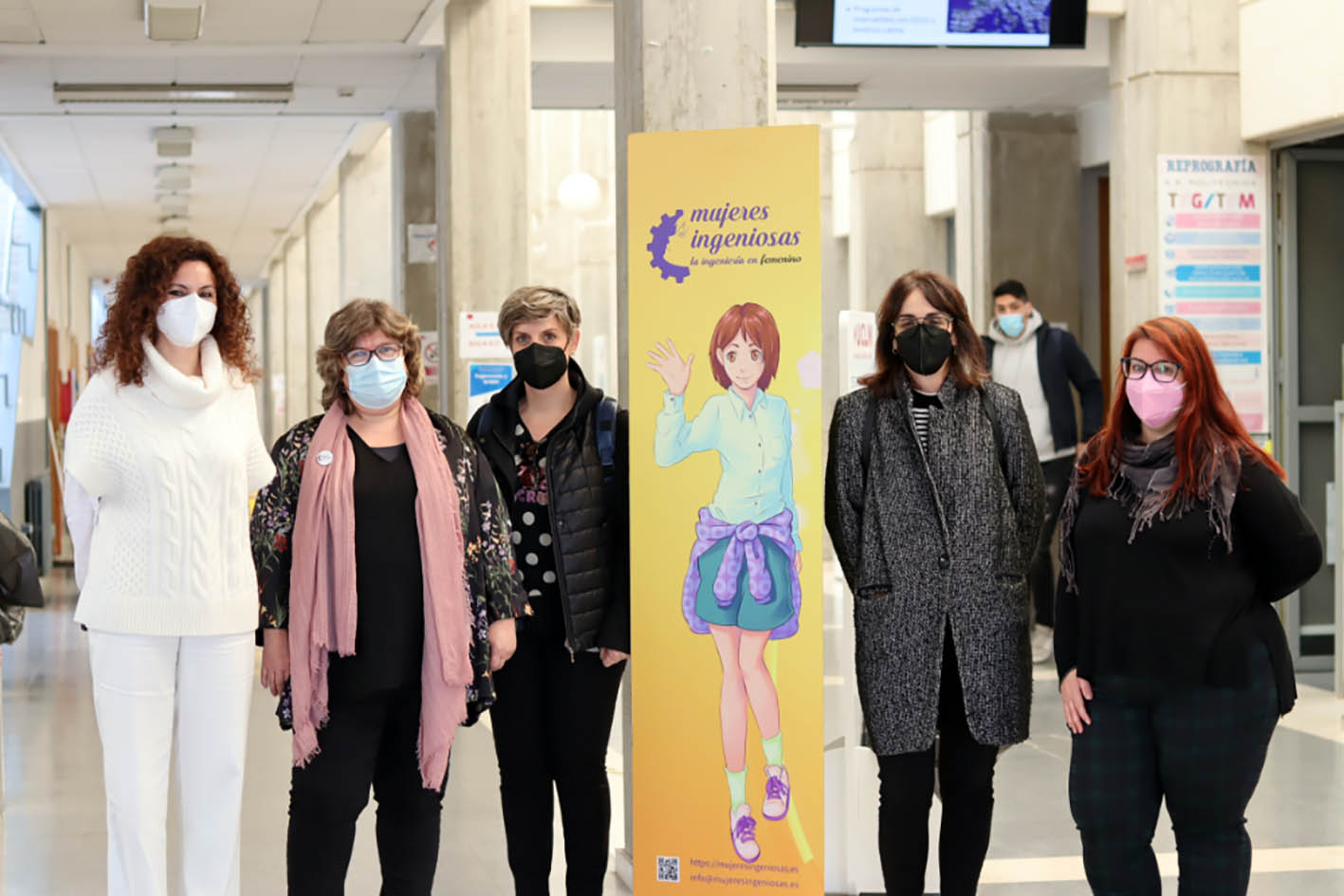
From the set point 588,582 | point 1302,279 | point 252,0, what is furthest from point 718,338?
point 1302,279

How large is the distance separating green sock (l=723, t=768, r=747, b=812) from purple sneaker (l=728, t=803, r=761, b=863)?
0.01 m

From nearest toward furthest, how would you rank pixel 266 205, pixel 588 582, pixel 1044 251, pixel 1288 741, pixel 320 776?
pixel 320 776 → pixel 588 582 → pixel 1288 741 → pixel 1044 251 → pixel 266 205

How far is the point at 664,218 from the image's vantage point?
11.3 feet

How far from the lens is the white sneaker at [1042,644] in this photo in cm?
806

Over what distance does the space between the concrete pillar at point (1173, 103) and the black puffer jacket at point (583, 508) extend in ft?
16.3

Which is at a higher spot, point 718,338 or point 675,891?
point 718,338

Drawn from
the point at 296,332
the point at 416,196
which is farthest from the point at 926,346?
the point at 296,332

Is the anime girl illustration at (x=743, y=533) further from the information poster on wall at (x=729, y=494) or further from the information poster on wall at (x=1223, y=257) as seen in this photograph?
the information poster on wall at (x=1223, y=257)

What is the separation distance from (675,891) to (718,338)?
1274 millimetres

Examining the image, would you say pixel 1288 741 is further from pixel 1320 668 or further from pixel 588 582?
pixel 588 582

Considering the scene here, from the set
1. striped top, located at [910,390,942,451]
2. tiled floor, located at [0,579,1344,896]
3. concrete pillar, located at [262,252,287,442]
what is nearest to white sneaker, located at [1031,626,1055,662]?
tiled floor, located at [0,579,1344,896]

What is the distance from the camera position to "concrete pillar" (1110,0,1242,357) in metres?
7.77

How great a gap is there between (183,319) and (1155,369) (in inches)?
80.3

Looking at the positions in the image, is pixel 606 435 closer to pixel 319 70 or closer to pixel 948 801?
pixel 948 801
